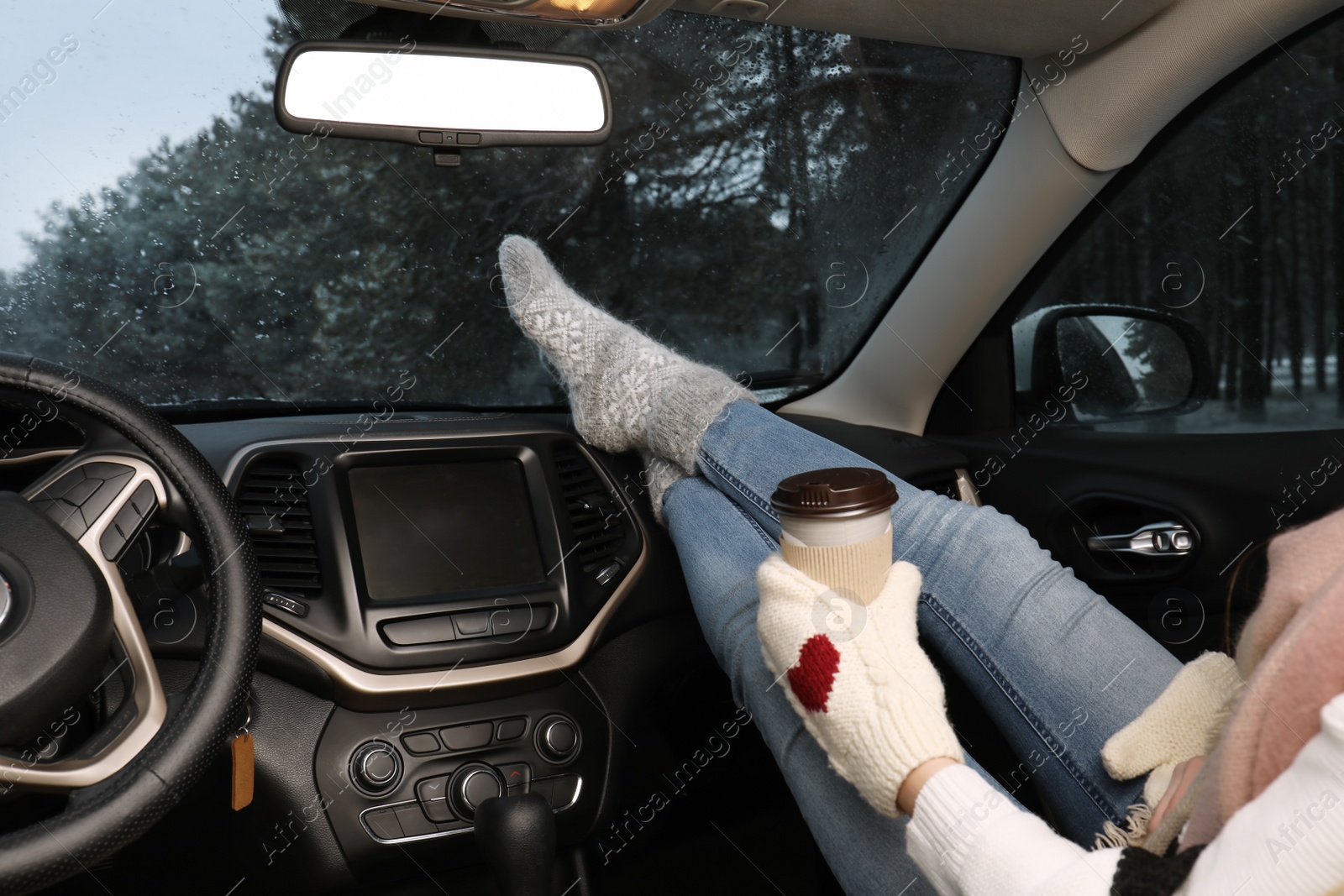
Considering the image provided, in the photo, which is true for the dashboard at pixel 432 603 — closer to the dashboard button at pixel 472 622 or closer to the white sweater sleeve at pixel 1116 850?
the dashboard button at pixel 472 622

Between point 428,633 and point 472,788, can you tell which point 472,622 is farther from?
point 472,788

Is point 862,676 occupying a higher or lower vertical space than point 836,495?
lower

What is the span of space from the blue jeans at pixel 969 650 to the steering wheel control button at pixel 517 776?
0.36 meters

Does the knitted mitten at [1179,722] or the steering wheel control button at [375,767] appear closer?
the knitted mitten at [1179,722]

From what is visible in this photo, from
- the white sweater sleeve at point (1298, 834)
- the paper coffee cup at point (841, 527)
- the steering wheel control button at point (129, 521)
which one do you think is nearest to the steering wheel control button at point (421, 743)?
the steering wheel control button at point (129, 521)

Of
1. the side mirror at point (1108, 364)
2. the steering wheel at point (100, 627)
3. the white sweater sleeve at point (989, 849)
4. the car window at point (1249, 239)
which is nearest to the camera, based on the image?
the white sweater sleeve at point (989, 849)

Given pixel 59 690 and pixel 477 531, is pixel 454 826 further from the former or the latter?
pixel 59 690

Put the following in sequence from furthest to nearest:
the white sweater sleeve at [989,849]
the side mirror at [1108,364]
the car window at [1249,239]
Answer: the side mirror at [1108,364] < the car window at [1249,239] < the white sweater sleeve at [989,849]

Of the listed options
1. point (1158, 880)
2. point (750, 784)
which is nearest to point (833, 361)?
point (750, 784)

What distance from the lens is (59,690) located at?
0.76 metres

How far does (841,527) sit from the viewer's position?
82 centimetres

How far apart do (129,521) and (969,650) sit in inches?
31.7

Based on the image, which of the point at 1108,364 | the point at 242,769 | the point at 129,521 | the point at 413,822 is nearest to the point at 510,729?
the point at 413,822

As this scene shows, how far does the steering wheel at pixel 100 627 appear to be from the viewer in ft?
2.33
